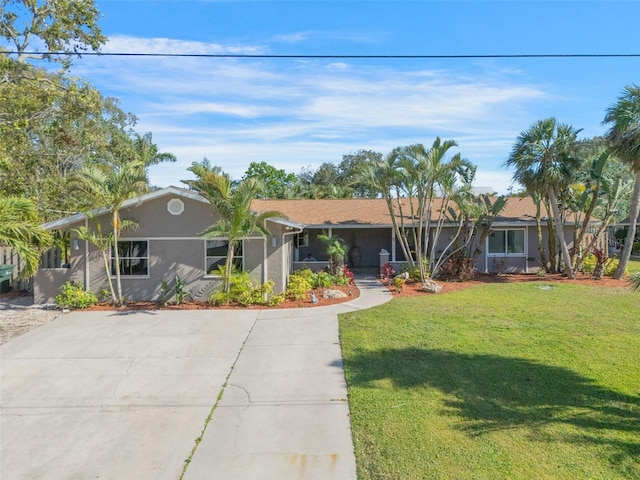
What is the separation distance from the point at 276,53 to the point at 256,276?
21.4 ft

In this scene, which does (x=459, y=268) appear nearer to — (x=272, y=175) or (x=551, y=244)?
(x=551, y=244)

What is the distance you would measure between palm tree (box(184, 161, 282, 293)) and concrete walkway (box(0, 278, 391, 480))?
2.79m

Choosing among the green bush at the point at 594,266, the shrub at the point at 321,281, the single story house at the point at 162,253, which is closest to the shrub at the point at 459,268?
the shrub at the point at 321,281

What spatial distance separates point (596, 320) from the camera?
10398 millimetres

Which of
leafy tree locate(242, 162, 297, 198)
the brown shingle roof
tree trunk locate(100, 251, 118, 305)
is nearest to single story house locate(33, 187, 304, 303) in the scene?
tree trunk locate(100, 251, 118, 305)

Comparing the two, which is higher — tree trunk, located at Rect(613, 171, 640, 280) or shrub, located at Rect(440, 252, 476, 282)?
tree trunk, located at Rect(613, 171, 640, 280)

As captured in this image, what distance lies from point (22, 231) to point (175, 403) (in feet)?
19.7

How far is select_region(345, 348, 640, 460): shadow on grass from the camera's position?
5.14 meters

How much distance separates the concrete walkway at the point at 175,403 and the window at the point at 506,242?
1158 centimetres

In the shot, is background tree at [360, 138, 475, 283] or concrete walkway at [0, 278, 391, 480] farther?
background tree at [360, 138, 475, 283]

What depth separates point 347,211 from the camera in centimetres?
2028

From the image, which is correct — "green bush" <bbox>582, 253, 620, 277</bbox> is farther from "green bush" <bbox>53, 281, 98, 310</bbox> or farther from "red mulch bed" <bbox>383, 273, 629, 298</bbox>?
"green bush" <bbox>53, 281, 98, 310</bbox>

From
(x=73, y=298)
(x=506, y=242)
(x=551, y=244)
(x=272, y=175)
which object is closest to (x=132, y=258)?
(x=73, y=298)

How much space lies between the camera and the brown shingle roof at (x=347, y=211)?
742 inches
